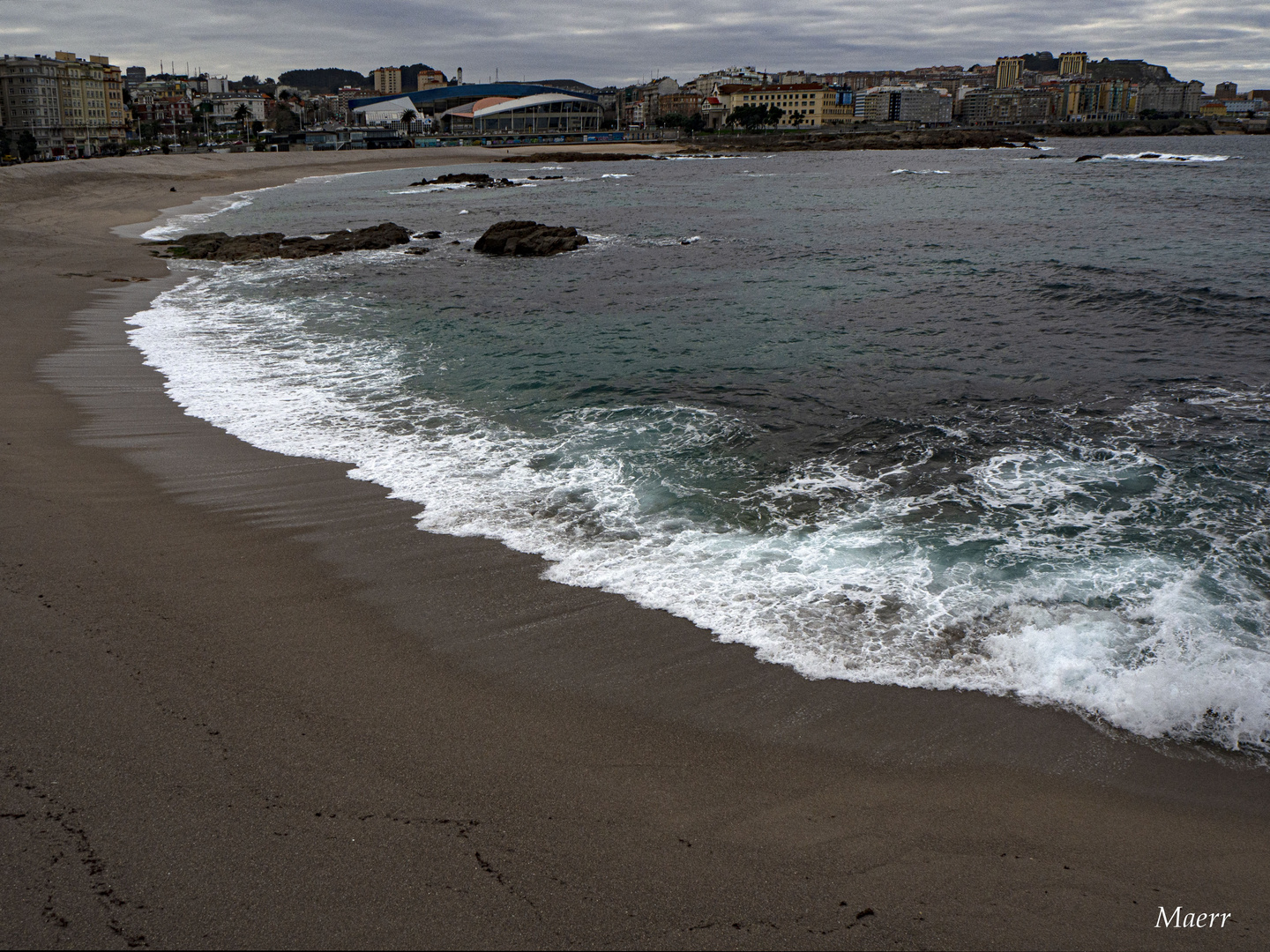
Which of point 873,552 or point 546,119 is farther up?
point 546,119

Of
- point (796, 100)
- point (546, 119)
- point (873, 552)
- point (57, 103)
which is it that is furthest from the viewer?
point (796, 100)

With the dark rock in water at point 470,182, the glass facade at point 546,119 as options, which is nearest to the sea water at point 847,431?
the dark rock in water at point 470,182

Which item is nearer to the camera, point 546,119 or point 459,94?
point 546,119

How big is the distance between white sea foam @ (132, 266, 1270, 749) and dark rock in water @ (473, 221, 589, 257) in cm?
1472

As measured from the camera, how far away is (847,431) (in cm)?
889

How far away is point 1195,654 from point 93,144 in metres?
123

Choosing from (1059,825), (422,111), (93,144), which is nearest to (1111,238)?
(1059,825)

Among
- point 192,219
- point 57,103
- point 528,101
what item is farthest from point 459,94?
point 192,219

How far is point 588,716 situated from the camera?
4.19 metres

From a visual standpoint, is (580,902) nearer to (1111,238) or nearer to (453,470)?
(453,470)

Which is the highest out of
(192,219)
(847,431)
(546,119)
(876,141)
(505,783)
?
(546,119)

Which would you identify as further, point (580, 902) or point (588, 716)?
point (588, 716)

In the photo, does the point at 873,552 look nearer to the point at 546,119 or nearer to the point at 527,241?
the point at 527,241

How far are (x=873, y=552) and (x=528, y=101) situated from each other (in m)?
152
